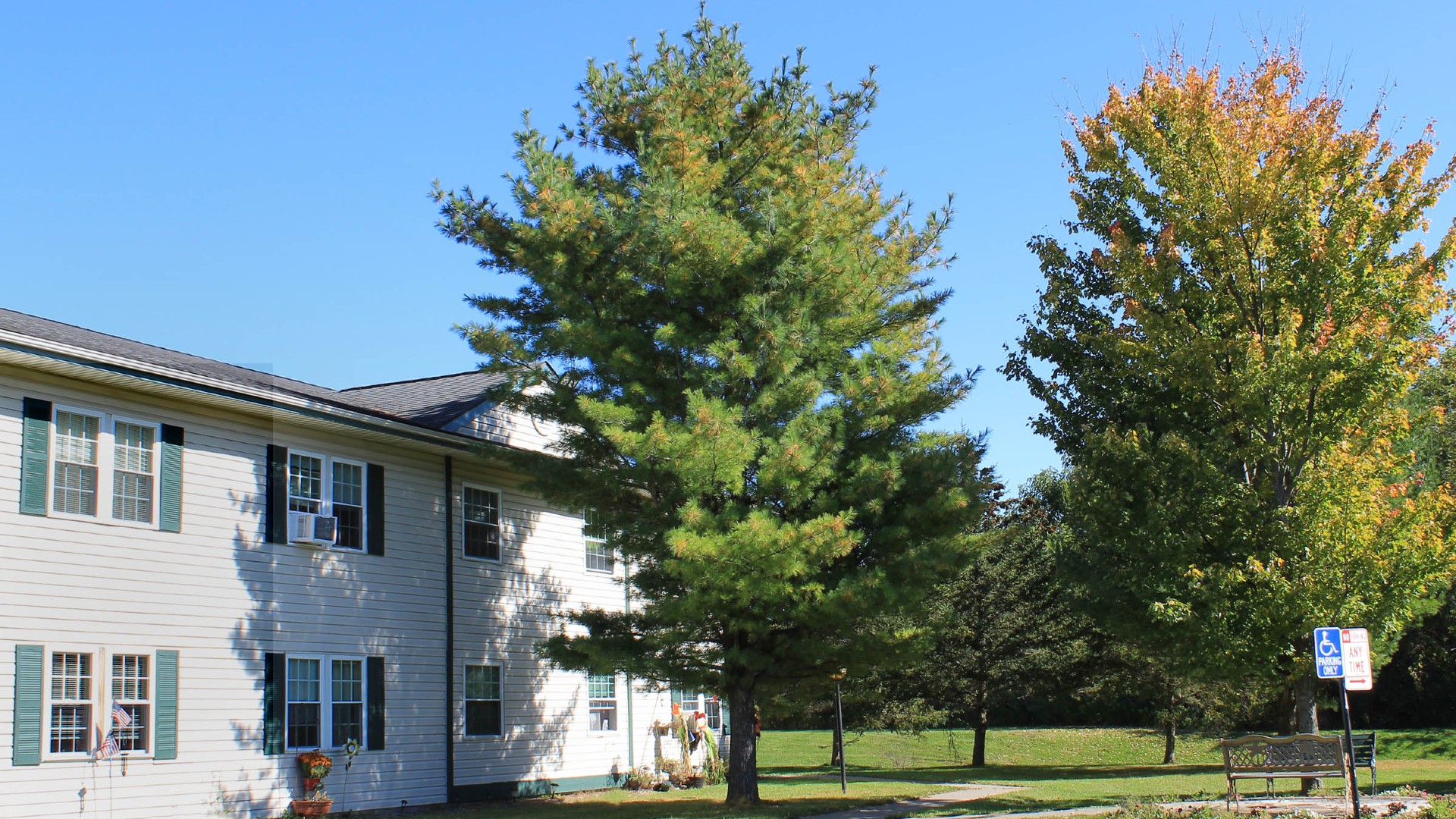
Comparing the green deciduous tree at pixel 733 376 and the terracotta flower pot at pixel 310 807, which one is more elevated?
the green deciduous tree at pixel 733 376

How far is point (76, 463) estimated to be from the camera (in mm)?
14125

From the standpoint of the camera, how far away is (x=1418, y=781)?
63.9ft

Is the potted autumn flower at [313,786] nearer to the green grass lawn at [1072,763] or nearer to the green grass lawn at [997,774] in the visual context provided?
the green grass lawn at [997,774]

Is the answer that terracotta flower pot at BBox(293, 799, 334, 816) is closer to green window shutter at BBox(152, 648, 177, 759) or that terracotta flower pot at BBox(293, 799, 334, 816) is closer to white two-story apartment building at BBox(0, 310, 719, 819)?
white two-story apartment building at BBox(0, 310, 719, 819)

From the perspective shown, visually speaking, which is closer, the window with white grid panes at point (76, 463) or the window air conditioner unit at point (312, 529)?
the window with white grid panes at point (76, 463)

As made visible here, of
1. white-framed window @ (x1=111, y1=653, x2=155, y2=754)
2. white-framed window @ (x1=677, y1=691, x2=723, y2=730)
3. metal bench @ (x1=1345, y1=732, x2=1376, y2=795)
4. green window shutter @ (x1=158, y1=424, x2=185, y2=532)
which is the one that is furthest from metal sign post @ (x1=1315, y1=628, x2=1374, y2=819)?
white-framed window @ (x1=677, y1=691, x2=723, y2=730)

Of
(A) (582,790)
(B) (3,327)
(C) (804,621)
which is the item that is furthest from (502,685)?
(B) (3,327)

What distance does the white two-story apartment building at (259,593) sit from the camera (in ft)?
44.7

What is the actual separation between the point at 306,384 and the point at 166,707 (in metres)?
7.11

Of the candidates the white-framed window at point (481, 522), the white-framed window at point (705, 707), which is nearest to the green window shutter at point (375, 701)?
the white-framed window at point (481, 522)

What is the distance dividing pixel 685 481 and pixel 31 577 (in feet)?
24.9

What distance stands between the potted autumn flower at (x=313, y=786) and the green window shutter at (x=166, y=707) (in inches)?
72.7

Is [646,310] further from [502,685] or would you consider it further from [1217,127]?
[1217,127]

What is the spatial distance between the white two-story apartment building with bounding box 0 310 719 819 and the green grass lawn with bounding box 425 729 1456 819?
1734 mm
